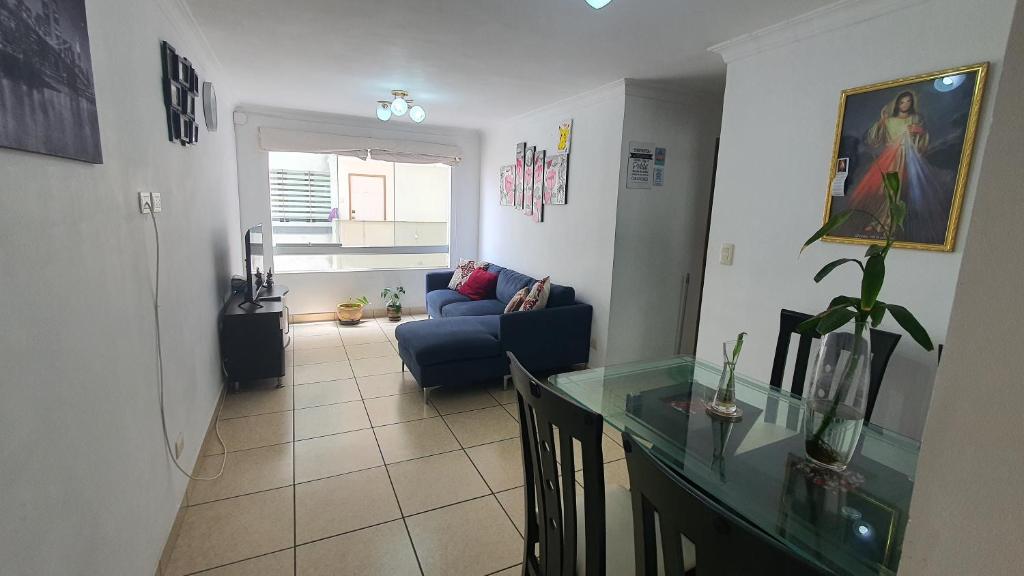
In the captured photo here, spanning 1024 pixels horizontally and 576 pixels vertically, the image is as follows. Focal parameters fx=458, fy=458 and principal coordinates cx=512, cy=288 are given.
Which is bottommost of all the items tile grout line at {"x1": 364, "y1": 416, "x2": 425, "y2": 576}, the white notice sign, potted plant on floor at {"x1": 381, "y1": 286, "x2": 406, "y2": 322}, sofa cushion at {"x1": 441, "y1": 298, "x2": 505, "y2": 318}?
tile grout line at {"x1": 364, "y1": 416, "x2": 425, "y2": 576}

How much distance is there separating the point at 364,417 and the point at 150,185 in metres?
1.85

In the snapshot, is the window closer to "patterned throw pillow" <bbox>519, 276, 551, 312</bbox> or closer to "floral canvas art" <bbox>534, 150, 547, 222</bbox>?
"floral canvas art" <bbox>534, 150, 547, 222</bbox>

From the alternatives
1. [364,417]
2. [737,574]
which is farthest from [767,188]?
[364,417]

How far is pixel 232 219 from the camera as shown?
4.45 m

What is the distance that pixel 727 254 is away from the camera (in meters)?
2.71

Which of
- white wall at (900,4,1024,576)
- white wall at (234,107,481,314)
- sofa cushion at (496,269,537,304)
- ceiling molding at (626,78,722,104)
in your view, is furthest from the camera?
white wall at (234,107,481,314)

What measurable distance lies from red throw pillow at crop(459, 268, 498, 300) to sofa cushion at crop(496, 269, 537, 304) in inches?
3.5

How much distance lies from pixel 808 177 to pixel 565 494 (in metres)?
2.02

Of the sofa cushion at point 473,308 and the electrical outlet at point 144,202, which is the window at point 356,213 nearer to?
the sofa cushion at point 473,308

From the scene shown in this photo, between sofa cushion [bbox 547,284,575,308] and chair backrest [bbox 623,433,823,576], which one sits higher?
chair backrest [bbox 623,433,823,576]

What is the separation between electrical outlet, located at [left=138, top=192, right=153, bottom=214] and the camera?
174cm

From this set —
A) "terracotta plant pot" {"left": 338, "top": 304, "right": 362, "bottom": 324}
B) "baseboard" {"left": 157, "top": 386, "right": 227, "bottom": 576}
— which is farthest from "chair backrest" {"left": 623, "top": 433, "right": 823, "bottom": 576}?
"terracotta plant pot" {"left": 338, "top": 304, "right": 362, "bottom": 324}

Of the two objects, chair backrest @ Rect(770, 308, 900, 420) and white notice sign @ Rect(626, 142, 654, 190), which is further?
white notice sign @ Rect(626, 142, 654, 190)

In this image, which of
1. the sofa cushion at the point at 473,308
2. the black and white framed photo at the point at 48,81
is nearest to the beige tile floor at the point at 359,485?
the sofa cushion at the point at 473,308
